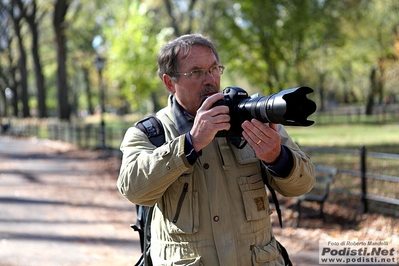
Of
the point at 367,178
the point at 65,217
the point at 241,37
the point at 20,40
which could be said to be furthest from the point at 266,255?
the point at 20,40

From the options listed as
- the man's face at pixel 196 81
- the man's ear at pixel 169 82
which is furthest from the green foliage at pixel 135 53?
the man's face at pixel 196 81

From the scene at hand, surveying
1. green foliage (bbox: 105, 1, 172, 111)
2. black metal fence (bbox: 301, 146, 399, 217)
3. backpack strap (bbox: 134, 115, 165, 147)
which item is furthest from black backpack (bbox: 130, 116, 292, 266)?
green foliage (bbox: 105, 1, 172, 111)

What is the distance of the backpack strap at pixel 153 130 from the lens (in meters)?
2.63

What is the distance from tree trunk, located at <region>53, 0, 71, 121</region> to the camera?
27.2 meters

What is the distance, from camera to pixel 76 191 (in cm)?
1212

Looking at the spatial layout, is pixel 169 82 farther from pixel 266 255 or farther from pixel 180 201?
pixel 266 255

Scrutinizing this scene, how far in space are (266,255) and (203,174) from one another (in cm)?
45

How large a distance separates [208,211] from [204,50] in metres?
0.72

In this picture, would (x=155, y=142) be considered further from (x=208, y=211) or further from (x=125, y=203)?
(x=125, y=203)

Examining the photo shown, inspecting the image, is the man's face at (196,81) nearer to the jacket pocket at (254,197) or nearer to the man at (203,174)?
the man at (203,174)

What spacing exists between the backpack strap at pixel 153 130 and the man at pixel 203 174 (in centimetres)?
3

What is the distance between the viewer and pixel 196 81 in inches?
100

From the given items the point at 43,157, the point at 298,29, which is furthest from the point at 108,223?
the point at 298,29

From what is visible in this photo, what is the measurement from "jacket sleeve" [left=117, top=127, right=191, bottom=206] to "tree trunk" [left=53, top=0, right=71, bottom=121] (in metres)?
26.0
